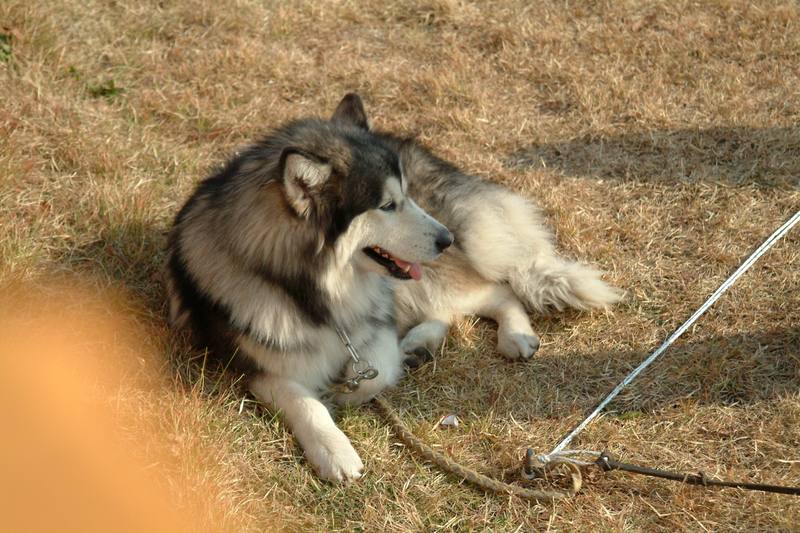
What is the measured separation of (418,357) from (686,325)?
133 centimetres

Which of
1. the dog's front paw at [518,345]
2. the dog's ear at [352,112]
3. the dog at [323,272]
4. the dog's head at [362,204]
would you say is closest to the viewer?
the dog's head at [362,204]

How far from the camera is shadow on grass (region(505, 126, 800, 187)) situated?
504cm

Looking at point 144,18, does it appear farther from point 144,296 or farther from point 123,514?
point 123,514

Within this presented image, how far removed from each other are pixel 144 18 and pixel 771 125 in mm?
4877

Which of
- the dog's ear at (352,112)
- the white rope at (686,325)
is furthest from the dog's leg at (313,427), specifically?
the dog's ear at (352,112)

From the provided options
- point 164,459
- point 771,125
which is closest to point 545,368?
point 164,459

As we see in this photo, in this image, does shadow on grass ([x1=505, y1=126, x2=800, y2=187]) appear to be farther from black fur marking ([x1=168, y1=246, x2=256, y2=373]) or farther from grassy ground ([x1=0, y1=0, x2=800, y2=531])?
black fur marking ([x1=168, y1=246, x2=256, y2=373])

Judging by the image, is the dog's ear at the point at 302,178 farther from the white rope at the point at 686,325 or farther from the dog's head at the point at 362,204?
the white rope at the point at 686,325

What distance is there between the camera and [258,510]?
300 centimetres

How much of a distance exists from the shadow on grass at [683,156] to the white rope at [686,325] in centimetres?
56

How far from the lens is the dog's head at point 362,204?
290 centimetres

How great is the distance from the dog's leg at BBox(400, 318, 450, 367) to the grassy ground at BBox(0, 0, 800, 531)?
7 centimetres

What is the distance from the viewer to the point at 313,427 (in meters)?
3.25

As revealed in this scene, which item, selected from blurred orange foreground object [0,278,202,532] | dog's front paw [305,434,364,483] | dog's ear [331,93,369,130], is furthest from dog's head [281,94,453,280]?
blurred orange foreground object [0,278,202,532]
